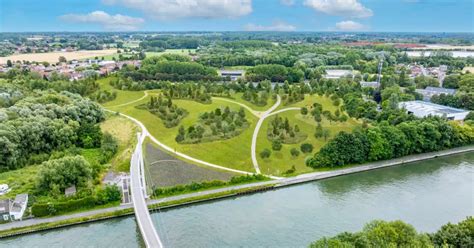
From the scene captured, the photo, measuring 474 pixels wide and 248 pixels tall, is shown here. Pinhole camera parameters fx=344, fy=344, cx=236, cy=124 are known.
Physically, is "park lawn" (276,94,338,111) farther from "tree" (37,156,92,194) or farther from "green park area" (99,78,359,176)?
"tree" (37,156,92,194)

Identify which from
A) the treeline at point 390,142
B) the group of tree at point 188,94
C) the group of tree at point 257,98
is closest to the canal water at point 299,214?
the treeline at point 390,142

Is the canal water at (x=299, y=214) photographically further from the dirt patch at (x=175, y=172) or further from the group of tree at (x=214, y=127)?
the group of tree at (x=214, y=127)

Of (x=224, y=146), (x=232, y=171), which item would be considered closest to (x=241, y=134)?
(x=224, y=146)

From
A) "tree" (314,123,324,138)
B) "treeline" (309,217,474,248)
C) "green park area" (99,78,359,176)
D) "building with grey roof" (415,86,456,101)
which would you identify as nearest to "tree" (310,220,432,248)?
"treeline" (309,217,474,248)

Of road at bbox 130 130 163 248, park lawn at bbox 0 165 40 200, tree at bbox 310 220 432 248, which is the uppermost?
tree at bbox 310 220 432 248

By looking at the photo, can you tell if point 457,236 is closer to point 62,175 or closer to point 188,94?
point 62,175

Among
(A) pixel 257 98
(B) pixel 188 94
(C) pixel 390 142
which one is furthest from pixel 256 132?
(B) pixel 188 94
